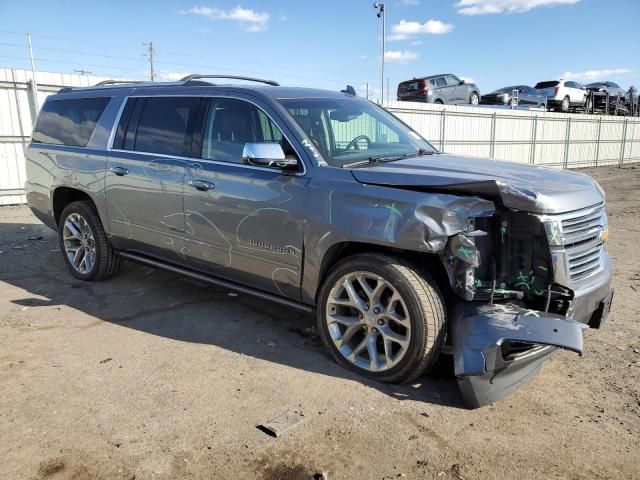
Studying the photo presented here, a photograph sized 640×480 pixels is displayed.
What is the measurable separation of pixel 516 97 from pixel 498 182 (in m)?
24.7

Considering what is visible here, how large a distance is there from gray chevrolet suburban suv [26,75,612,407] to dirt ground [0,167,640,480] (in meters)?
0.28

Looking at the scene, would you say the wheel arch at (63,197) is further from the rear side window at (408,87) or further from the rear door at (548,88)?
the rear door at (548,88)

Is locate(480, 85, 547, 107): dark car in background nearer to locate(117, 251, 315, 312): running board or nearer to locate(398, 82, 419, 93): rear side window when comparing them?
locate(398, 82, 419, 93): rear side window

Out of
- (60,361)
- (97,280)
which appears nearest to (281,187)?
(60,361)

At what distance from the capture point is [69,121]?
18.8 feet

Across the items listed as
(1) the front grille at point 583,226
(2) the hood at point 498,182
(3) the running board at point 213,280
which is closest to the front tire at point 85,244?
(3) the running board at point 213,280

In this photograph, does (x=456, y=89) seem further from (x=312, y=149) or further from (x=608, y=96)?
(x=312, y=149)

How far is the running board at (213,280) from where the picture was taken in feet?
13.0

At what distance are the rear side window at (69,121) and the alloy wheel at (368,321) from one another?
340 cm

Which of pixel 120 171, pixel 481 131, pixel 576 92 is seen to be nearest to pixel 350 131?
pixel 120 171

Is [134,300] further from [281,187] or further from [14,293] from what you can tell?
[281,187]

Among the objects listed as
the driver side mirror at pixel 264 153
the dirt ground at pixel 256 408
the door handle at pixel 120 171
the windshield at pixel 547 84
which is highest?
the windshield at pixel 547 84

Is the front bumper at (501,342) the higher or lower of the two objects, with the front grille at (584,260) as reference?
lower

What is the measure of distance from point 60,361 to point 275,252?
Answer: 1764mm
